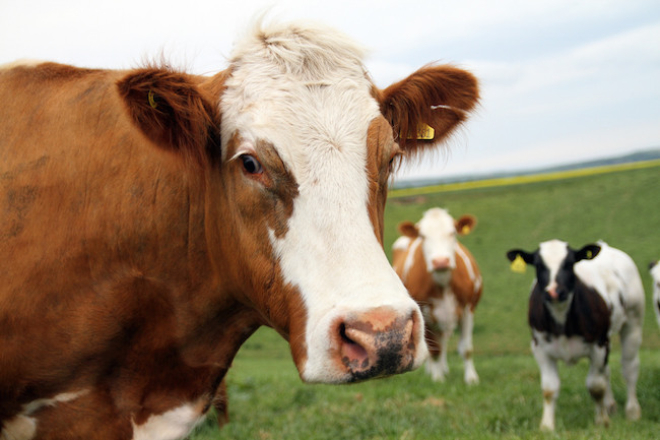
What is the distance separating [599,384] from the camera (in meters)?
6.90

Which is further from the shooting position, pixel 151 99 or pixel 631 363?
pixel 631 363

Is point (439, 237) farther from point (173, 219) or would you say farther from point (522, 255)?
point (173, 219)

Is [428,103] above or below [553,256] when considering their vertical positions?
above

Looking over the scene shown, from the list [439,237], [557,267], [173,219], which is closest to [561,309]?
[557,267]

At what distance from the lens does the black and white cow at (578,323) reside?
277 inches

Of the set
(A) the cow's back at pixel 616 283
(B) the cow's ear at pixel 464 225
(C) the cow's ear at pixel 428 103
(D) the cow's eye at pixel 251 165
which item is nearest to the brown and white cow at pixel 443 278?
(B) the cow's ear at pixel 464 225

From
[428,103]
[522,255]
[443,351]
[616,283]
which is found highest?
[428,103]

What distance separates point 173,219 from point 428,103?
1.65m

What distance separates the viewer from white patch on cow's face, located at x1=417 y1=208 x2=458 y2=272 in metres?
11.1

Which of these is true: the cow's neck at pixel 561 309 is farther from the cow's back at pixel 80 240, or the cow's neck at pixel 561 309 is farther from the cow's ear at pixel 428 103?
the cow's back at pixel 80 240

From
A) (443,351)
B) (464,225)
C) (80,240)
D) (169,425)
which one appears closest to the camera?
(80,240)

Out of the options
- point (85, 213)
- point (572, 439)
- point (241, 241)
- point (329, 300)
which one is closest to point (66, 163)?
point (85, 213)

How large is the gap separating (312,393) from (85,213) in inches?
219

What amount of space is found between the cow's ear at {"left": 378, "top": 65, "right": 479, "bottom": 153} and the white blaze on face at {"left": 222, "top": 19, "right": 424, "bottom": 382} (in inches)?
20.0
